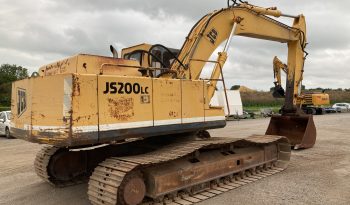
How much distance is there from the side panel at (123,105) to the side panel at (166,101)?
138 mm

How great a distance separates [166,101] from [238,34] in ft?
12.5

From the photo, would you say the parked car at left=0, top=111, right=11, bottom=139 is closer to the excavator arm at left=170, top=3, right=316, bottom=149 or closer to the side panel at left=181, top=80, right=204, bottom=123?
the excavator arm at left=170, top=3, right=316, bottom=149

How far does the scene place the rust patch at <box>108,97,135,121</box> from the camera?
5543 mm

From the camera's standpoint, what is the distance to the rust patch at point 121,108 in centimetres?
554

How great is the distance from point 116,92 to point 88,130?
756 millimetres

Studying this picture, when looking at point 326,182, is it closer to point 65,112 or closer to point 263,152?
point 263,152

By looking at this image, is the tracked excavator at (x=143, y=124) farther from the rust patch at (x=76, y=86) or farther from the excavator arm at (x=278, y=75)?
the excavator arm at (x=278, y=75)

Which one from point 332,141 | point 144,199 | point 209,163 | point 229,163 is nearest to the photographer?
point 144,199

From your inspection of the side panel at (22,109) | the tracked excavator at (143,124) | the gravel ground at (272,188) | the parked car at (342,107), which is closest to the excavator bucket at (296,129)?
the gravel ground at (272,188)

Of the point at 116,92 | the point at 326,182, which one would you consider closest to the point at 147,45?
the point at 116,92

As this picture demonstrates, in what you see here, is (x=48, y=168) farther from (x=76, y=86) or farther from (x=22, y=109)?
(x=76, y=86)

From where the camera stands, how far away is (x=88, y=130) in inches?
207

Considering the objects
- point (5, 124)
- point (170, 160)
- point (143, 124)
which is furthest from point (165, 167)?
point (5, 124)

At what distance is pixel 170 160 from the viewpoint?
19.9 feet
